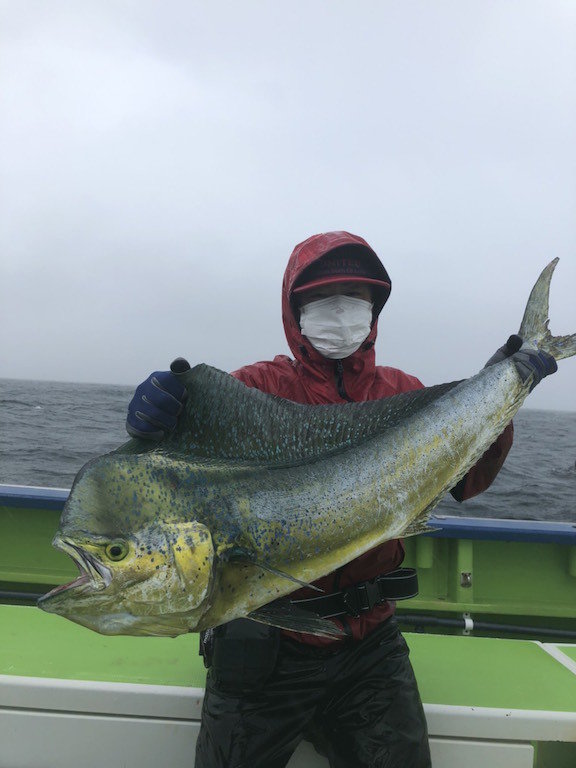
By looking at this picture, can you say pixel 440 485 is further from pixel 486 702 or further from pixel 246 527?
pixel 486 702

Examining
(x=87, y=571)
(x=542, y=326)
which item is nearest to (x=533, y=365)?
(x=542, y=326)

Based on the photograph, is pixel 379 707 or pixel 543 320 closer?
pixel 379 707

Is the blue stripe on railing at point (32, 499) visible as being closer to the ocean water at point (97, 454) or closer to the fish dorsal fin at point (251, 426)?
the fish dorsal fin at point (251, 426)

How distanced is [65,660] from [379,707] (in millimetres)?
1386

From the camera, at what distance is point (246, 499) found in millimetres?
1582

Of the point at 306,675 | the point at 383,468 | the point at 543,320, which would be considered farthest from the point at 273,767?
the point at 543,320

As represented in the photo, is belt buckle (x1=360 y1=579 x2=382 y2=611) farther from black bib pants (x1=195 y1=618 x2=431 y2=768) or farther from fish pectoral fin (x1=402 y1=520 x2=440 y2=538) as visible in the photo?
fish pectoral fin (x1=402 y1=520 x2=440 y2=538)

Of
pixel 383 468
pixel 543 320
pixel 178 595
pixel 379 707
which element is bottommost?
pixel 379 707

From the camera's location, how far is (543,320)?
2.60 meters

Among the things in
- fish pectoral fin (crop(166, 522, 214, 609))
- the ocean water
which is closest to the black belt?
fish pectoral fin (crop(166, 522, 214, 609))

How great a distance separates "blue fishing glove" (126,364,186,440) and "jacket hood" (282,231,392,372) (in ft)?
3.19

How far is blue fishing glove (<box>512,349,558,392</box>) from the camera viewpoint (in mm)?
2270

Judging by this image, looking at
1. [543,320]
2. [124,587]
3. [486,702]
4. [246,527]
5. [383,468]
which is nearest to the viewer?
[124,587]

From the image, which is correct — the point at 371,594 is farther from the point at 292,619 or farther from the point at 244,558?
the point at 244,558
